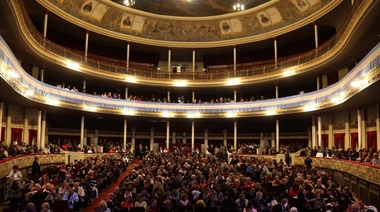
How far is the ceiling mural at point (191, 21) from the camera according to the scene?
1167 inches

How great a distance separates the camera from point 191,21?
3594 centimetres

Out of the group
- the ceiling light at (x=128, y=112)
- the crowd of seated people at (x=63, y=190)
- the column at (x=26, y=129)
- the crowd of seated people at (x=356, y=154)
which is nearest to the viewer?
the crowd of seated people at (x=63, y=190)

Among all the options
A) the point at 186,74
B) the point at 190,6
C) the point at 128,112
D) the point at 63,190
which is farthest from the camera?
the point at 186,74

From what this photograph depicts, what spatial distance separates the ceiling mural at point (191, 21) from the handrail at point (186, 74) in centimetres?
360

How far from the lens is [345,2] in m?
24.3

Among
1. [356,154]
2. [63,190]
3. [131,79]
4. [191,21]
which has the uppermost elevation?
[191,21]

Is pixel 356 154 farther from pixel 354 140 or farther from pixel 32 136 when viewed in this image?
pixel 32 136

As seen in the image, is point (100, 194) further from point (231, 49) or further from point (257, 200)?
point (231, 49)

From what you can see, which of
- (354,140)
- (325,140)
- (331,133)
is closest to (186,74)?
(325,140)

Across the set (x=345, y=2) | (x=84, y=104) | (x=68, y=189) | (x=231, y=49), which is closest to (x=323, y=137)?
(x=345, y=2)

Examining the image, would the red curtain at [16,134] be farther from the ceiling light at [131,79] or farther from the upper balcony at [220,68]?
the ceiling light at [131,79]

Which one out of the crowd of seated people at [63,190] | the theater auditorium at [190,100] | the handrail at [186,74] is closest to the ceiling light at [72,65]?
the theater auditorium at [190,100]

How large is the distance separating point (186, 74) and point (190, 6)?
666 cm

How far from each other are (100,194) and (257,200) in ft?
25.6
